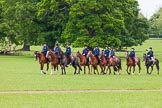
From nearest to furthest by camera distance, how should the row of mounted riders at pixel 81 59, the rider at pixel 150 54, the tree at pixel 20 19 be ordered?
the row of mounted riders at pixel 81 59 < the rider at pixel 150 54 < the tree at pixel 20 19

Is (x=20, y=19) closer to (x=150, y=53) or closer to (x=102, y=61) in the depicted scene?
(x=102, y=61)

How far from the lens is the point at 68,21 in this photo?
68938 mm

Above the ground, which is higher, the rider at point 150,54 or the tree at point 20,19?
the tree at point 20,19

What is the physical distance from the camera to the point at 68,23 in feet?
222

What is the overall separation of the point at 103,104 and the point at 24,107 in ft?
10.3

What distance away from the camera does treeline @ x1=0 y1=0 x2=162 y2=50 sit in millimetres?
66312

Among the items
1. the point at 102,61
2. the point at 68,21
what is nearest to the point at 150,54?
the point at 102,61

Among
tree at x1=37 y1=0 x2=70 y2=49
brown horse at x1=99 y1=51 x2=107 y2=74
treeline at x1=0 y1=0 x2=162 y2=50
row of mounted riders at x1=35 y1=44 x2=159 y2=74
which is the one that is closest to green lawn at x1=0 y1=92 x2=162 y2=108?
row of mounted riders at x1=35 y1=44 x2=159 y2=74

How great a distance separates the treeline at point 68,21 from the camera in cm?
6631

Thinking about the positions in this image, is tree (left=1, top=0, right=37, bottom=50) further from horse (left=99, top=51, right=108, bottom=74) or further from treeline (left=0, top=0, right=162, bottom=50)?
horse (left=99, top=51, right=108, bottom=74)

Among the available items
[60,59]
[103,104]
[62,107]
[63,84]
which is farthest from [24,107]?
[60,59]

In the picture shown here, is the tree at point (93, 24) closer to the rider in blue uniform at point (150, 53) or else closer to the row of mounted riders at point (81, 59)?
the rider in blue uniform at point (150, 53)

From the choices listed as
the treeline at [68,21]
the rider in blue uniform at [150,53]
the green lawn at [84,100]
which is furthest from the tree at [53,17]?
the green lawn at [84,100]

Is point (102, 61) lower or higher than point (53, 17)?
lower
